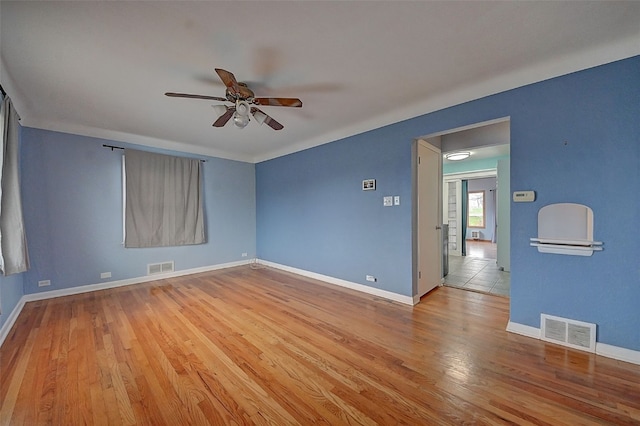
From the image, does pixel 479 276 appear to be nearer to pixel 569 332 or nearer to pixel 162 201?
pixel 569 332

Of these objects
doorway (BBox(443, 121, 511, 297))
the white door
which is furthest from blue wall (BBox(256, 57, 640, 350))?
doorway (BBox(443, 121, 511, 297))

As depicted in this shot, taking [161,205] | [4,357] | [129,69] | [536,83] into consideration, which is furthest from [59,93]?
[536,83]

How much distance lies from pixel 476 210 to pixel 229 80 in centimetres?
1095

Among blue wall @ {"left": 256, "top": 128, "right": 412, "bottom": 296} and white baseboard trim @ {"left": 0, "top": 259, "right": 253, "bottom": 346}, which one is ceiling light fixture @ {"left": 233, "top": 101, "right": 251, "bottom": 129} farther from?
white baseboard trim @ {"left": 0, "top": 259, "right": 253, "bottom": 346}

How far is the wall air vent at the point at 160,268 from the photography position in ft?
14.5

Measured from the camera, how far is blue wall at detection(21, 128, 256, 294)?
3.43 metres

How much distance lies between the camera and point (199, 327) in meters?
2.61

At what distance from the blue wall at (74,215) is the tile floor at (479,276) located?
5129mm

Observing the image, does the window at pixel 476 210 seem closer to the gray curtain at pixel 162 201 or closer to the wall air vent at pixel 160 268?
the gray curtain at pixel 162 201

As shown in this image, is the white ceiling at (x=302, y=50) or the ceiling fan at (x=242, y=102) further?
the ceiling fan at (x=242, y=102)

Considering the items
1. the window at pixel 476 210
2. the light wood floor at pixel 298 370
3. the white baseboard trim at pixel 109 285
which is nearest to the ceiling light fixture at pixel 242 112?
the light wood floor at pixel 298 370

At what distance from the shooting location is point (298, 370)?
189 cm

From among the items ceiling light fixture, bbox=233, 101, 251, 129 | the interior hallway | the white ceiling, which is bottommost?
the interior hallway

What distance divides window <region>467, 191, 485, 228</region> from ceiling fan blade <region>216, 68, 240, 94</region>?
10.7m
